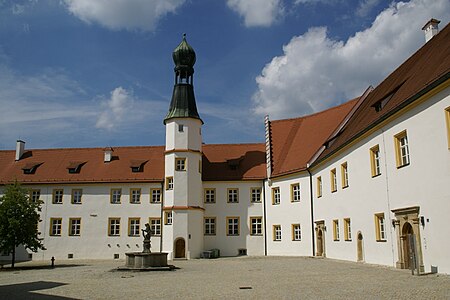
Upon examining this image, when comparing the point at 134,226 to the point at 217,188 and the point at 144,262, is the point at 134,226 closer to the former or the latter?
the point at 217,188

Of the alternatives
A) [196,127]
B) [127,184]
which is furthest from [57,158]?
[196,127]

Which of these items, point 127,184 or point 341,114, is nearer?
point 341,114

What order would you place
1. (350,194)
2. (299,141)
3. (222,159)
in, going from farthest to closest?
1. (222,159)
2. (299,141)
3. (350,194)

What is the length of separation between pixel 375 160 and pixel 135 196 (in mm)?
22571

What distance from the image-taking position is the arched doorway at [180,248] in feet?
117

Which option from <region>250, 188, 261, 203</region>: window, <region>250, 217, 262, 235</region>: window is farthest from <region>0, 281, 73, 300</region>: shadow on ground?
<region>250, 188, 261, 203</region>: window

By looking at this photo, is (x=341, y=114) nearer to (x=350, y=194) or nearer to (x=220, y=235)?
(x=350, y=194)

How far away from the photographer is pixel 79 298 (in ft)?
43.0

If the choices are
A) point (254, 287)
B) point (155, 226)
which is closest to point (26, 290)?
point (254, 287)

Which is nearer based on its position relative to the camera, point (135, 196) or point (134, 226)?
point (134, 226)

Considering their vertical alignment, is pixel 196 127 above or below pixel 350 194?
above

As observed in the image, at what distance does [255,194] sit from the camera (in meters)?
38.9

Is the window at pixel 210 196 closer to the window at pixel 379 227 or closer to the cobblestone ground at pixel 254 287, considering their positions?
the window at pixel 379 227

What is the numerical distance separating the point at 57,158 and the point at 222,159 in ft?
51.1
